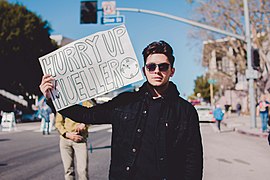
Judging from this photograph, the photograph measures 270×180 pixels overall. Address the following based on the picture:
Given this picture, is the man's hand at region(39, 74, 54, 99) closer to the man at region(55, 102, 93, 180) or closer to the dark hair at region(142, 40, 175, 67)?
the dark hair at region(142, 40, 175, 67)

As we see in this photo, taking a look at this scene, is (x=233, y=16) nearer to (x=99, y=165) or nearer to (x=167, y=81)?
(x=99, y=165)

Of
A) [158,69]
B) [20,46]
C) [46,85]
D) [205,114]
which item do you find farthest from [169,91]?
[20,46]

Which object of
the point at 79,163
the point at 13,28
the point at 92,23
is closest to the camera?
the point at 79,163

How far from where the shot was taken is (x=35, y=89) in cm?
4125

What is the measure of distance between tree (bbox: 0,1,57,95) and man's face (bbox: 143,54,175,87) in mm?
34454

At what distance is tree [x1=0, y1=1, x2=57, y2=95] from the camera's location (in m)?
35.2

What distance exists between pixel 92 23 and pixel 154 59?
11826 millimetres

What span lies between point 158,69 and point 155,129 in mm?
412

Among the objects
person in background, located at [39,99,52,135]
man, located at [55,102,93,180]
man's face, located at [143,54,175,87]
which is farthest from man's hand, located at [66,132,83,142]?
person in background, located at [39,99,52,135]

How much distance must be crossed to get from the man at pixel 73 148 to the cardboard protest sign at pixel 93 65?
1840mm

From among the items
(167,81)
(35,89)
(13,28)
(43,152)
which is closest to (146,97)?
(167,81)

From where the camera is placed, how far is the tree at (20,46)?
116ft

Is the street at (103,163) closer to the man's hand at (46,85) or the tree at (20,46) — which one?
the man's hand at (46,85)

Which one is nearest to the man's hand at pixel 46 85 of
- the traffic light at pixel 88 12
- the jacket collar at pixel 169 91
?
the jacket collar at pixel 169 91
